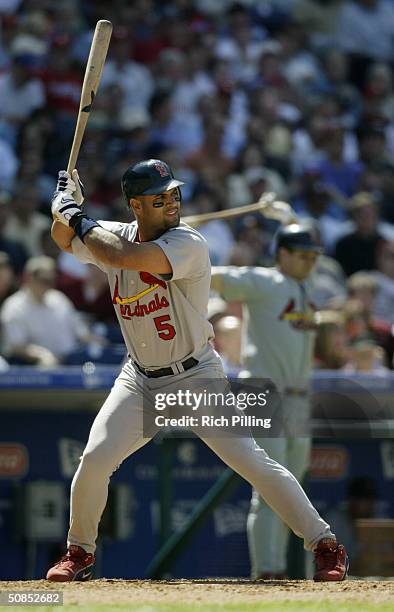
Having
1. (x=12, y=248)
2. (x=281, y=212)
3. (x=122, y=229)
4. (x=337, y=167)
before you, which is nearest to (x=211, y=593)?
(x=122, y=229)

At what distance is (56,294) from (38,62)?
332 cm

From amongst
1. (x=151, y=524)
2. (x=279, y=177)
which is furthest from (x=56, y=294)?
(x=279, y=177)

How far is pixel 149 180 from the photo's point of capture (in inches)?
197

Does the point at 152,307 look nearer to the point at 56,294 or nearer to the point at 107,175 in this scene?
the point at 56,294

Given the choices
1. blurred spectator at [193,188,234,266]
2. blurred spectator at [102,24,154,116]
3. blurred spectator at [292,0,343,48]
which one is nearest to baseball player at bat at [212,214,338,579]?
blurred spectator at [193,188,234,266]

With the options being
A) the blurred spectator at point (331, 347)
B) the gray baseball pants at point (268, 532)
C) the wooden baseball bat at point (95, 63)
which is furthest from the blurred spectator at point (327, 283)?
the wooden baseball bat at point (95, 63)

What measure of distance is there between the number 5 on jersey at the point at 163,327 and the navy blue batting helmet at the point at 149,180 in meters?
0.50

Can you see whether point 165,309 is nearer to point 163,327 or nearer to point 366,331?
point 163,327

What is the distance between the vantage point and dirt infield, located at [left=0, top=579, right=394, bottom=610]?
4383 millimetres

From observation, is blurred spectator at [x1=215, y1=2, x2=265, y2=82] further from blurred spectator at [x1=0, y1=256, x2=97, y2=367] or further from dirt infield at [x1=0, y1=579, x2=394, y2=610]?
dirt infield at [x1=0, y1=579, x2=394, y2=610]

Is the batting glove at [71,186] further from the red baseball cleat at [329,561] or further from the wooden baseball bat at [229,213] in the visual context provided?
the red baseball cleat at [329,561]

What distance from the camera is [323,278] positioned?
10.0 meters

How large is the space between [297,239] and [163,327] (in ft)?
6.26

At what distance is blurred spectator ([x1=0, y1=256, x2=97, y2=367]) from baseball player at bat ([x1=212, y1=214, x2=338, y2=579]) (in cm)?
187
